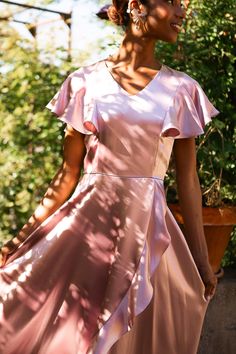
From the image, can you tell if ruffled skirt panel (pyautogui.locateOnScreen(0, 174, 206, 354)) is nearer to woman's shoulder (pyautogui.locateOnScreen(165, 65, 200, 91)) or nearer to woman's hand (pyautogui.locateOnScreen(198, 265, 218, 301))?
woman's hand (pyautogui.locateOnScreen(198, 265, 218, 301))

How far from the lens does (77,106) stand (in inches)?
99.2

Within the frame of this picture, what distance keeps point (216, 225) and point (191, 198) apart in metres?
1.31

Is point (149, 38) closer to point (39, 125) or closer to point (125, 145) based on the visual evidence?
point (125, 145)

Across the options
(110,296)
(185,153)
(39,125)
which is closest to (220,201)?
(39,125)

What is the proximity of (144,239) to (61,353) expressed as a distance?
0.49 m

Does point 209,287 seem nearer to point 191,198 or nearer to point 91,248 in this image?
point 191,198

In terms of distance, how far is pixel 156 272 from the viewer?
2461 millimetres

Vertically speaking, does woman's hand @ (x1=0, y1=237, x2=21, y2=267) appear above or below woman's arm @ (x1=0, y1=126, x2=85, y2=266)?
below

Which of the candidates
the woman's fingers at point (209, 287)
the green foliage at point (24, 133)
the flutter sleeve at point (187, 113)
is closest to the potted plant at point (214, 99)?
the green foliage at point (24, 133)

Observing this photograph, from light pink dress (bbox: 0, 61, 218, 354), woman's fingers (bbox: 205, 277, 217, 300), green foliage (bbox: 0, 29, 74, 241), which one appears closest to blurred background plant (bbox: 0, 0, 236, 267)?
green foliage (bbox: 0, 29, 74, 241)

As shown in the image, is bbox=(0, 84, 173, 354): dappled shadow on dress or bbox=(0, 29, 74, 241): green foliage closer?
bbox=(0, 84, 173, 354): dappled shadow on dress

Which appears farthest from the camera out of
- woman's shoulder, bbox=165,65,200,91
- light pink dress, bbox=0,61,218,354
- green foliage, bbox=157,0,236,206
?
green foliage, bbox=157,0,236,206

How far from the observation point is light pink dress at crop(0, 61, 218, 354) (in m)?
2.39

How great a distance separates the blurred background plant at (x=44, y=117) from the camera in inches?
154
